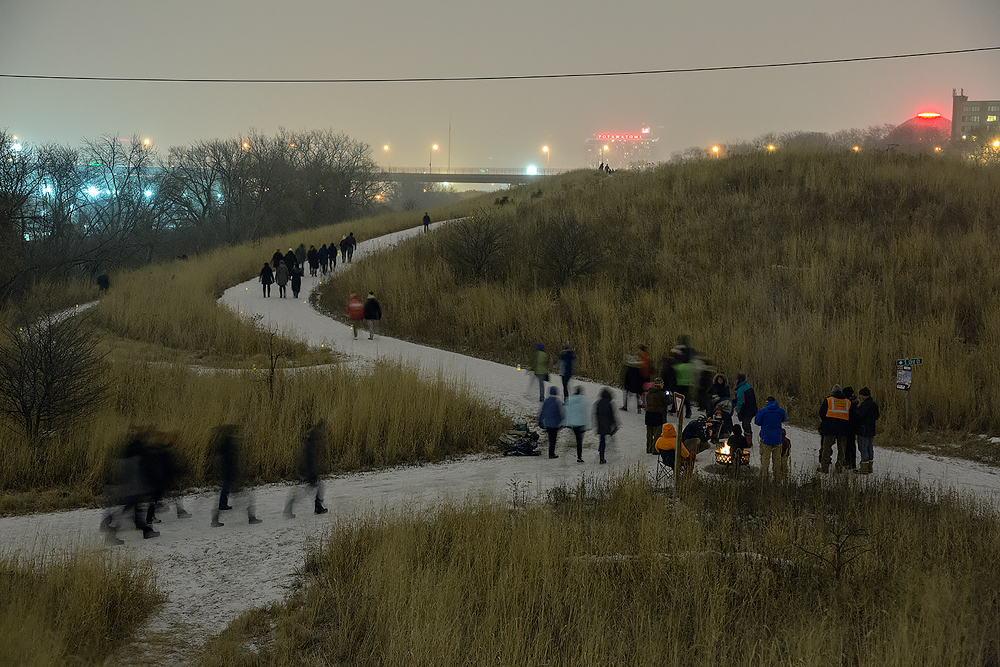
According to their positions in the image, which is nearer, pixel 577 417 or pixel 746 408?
pixel 577 417

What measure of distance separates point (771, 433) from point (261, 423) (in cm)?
789

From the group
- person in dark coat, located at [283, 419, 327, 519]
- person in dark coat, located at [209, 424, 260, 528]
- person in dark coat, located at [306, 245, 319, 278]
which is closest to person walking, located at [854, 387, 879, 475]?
person in dark coat, located at [283, 419, 327, 519]

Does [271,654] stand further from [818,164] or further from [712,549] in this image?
[818,164]

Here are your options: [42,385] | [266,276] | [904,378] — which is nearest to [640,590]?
[904,378]

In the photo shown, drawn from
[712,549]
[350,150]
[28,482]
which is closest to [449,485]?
[712,549]

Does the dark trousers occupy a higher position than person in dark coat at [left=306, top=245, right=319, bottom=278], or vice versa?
person in dark coat at [left=306, top=245, right=319, bottom=278]

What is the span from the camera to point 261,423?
11.3 m

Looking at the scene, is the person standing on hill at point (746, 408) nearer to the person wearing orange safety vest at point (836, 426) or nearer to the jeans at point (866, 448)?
the person wearing orange safety vest at point (836, 426)

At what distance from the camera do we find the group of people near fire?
10.1 meters

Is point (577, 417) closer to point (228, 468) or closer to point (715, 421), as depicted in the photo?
point (715, 421)

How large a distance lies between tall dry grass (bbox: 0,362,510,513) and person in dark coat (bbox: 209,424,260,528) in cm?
145

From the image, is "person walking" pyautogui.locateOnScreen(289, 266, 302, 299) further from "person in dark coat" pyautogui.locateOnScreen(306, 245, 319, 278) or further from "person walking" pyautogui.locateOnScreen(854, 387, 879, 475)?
"person walking" pyautogui.locateOnScreen(854, 387, 879, 475)

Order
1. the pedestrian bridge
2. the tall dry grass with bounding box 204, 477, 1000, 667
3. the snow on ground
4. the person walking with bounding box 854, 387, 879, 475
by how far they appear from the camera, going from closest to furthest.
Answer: the tall dry grass with bounding box 204, 477, 1000, 667
the snow on ground
the person walking with bounding box 854, 387, 879, 475
the pedestrian bridge

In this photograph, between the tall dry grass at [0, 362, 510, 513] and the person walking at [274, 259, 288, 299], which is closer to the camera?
the tall dry grass at [0, 362, 510, 513]
